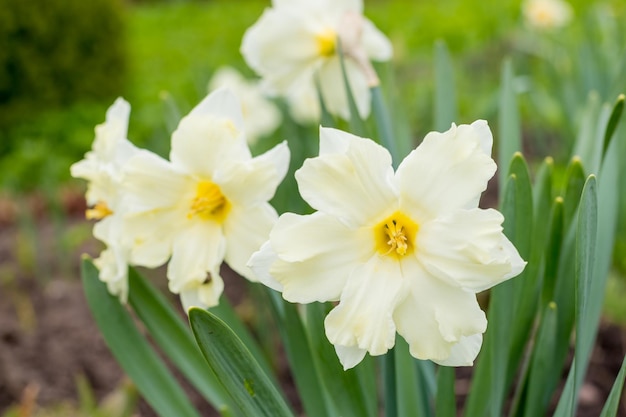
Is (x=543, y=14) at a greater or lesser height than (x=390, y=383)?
lesser

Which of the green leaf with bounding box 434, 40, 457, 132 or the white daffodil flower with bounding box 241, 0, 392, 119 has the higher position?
the white daffodil flower with bounding box 241, 0, 392, 119

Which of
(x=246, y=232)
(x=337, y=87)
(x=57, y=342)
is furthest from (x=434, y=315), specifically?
(x=57, y=342)

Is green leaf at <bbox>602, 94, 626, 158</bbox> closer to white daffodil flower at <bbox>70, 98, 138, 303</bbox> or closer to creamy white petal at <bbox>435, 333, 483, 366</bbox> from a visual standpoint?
creamy white petal at <bbox>435, 333, 483, 366</bbox>

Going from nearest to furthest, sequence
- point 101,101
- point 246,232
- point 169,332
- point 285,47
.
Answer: point 246,232
point 169,332
point 285,47
point 101,101

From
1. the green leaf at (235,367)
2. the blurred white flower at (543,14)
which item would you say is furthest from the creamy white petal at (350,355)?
the blurred white flower at (543,14)

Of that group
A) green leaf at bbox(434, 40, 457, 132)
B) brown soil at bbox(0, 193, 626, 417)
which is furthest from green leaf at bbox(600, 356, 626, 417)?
brown soil at bbox(0, 193, 626, 417)

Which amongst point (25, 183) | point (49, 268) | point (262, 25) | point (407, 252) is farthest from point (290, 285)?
point (25, 183)

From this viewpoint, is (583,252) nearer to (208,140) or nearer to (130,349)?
(208,140)
